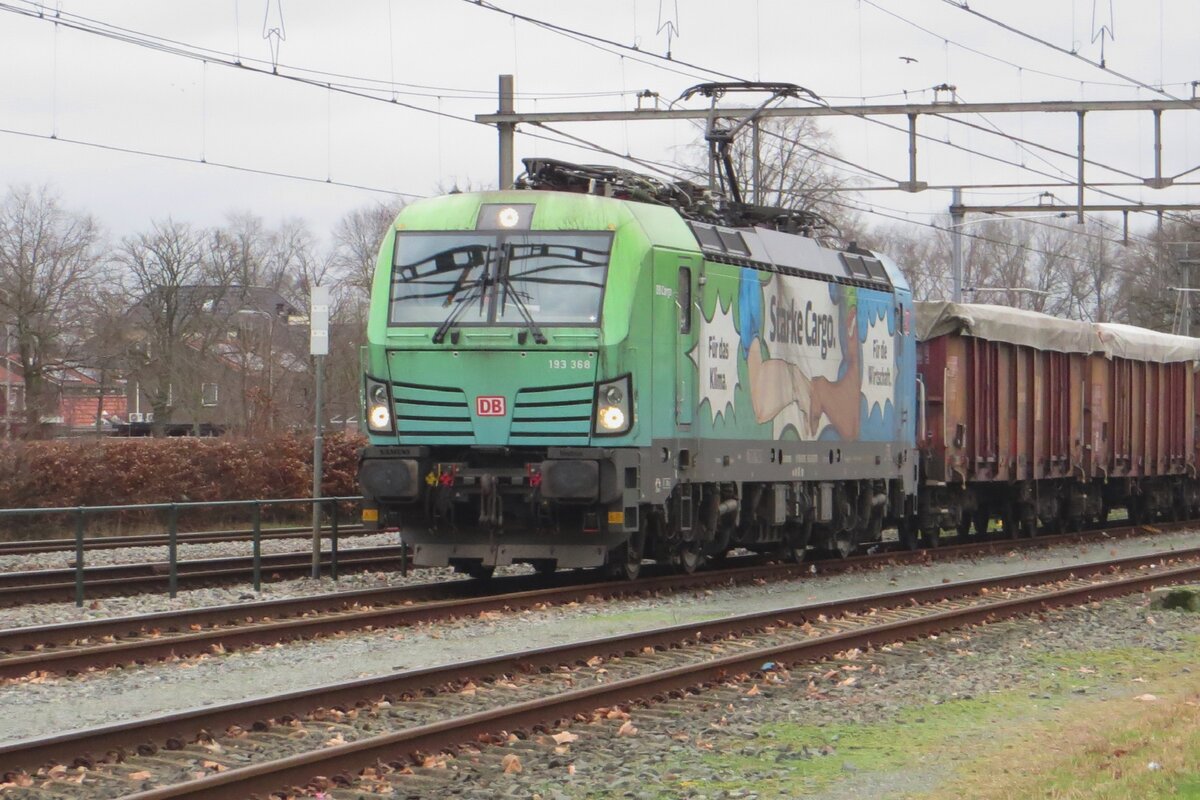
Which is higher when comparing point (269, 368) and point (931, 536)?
point (269, 368)

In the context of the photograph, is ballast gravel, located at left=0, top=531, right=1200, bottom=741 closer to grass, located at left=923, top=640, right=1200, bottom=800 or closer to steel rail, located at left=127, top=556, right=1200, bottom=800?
steel rail, located at left=127, top=556, right=1200, bottom=800

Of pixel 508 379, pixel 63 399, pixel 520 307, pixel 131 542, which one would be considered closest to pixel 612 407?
pixel 508 379

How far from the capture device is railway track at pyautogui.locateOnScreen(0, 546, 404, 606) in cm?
1617

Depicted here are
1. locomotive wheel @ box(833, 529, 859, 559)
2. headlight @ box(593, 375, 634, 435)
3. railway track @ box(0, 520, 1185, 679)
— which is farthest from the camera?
locomotive wheel @ box(833, 529, 859, 559)

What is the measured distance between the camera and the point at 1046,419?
26.2m

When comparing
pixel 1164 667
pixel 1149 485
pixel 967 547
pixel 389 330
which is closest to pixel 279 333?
pixel 1149 485

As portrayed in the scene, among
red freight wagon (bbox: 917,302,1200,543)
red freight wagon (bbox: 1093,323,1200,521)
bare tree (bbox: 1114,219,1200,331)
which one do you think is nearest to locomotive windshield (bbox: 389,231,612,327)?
red freight wagon (bbox: 917,302,1200,543)

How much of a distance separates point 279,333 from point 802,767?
209 feet

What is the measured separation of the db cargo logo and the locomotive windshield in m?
0.70

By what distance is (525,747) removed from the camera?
8914 mm

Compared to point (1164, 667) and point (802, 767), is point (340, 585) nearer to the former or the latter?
point (1164, 667)

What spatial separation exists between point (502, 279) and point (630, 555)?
313 centimetres

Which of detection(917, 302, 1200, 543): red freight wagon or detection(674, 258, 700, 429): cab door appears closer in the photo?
detection(674, 258, 700, 429): cab door

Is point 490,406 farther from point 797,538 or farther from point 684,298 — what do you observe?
point 797,538
